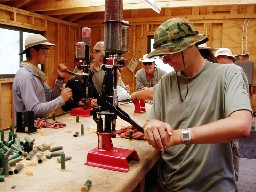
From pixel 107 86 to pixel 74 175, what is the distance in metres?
0.55

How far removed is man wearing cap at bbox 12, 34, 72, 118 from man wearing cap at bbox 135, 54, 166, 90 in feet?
7.93

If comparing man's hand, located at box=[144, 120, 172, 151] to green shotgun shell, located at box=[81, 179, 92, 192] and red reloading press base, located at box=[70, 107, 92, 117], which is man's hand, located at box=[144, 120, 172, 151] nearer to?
green shotgun shell, located at box=[81, 179, 92, 192]

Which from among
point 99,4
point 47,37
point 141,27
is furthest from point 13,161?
point 141,27

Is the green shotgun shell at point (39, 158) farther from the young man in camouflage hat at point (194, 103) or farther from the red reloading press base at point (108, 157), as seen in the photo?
the young man in camouflage hat at point (194, 103)

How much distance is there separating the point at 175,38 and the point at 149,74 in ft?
13.7

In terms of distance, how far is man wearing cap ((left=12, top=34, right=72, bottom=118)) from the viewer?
290 cm

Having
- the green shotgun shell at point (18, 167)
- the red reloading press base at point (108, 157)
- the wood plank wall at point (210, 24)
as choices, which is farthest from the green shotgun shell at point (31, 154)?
the wood plank wall at point (210, 24)

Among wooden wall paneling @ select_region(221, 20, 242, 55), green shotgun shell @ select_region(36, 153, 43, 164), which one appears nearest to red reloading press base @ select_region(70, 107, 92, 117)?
green shotgun shell @ select_region(36, 153, 43, 164)

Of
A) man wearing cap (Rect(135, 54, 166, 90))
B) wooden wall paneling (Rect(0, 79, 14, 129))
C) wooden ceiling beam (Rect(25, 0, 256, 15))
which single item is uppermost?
wooden ceiling beam (Rect(25, 0, 256, 15))

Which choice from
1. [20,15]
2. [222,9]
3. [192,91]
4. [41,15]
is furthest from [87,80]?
[222,9]

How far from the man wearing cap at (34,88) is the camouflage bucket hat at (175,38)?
5.42 ft

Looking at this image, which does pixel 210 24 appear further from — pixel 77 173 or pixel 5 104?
pixel 77 173

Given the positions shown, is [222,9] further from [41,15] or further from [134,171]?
[134,171]

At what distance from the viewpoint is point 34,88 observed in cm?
305
